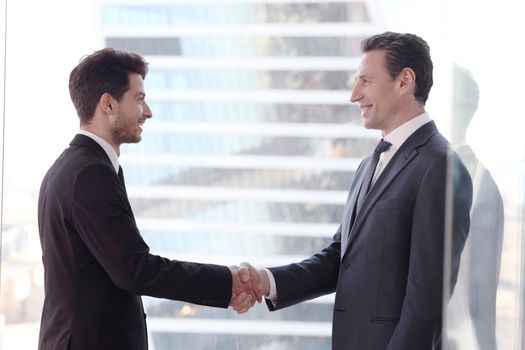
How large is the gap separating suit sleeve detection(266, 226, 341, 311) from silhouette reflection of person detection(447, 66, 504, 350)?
122 centimetres

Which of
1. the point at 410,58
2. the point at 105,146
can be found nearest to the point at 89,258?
the point at 105,146

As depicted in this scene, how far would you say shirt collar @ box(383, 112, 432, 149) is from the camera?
7.04 ft

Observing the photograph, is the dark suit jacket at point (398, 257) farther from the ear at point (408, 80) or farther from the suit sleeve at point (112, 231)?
the suit sleeve at point (112, 231)

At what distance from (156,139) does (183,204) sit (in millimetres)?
308

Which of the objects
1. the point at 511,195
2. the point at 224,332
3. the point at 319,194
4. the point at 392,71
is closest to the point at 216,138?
the point at 319,194

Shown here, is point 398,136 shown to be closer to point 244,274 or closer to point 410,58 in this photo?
point 410,58

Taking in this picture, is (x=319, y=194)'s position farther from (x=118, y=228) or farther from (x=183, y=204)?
(x=118, y=228)

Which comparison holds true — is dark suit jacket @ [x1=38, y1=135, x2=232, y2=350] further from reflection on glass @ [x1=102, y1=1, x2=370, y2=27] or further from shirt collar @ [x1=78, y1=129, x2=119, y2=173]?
reflection on glass @ [x1=102, y1=1, x2=370, y2=27]

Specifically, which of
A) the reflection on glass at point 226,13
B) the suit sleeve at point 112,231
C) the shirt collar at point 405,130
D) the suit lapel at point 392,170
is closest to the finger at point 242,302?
the suit sleeve at point 112,231

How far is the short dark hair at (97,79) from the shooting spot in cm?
221

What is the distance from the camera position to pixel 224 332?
343 cm

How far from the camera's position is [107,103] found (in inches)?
87.7

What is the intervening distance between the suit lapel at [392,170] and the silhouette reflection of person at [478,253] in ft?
2.43

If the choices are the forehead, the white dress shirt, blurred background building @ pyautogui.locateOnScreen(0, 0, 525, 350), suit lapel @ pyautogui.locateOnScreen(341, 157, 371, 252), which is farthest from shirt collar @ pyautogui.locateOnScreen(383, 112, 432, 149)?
blurred background building @ pyautogui.locateOnScreen(0, 0, 525, 350)
